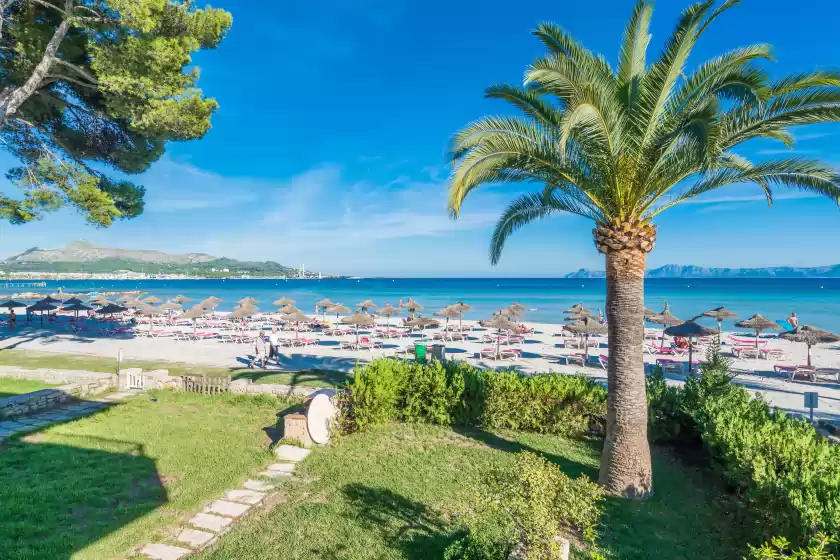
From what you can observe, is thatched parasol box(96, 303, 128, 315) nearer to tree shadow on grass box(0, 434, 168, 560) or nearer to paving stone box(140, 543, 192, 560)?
tree shadow on grass box(0, 434, 168, 560)

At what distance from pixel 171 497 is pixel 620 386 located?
6351mm

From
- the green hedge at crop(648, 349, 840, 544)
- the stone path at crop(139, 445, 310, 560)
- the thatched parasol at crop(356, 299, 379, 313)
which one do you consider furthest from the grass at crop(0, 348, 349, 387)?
the thatched parasol at crop(356, 299, 379, 313)

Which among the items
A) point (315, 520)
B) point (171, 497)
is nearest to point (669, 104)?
point (315, 520)

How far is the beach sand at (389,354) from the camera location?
44.6 feet

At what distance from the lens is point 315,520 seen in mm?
4980

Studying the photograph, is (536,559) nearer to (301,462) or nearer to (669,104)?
(301,462)

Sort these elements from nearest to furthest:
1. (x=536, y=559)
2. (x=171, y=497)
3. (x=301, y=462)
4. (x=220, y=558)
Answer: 1. (x=536, y=559)
2. (x=220, y=558)
3. (x=171, y=497)
4. (x=301, y=462)

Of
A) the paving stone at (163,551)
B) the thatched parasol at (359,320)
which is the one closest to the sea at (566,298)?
the thatched parasol at (359,320)

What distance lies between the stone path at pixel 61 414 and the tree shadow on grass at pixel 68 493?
0.74 meters

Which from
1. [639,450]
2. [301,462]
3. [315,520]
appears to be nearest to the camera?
[315,520]

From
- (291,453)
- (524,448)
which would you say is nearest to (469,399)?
(524,448)

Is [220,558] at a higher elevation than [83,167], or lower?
lower

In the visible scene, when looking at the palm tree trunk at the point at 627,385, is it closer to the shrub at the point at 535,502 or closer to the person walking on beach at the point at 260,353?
the shrub at the point at 535,502

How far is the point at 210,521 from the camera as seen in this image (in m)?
4.93
